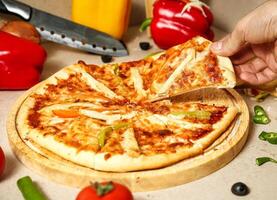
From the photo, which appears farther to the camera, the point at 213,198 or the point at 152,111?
the point at 152,111

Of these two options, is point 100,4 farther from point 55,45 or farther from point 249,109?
point 249,109

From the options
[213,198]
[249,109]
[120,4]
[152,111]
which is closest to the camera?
[213,198]

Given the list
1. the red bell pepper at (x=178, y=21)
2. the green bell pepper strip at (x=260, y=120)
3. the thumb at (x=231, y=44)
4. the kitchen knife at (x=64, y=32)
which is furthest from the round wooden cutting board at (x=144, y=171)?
the red bell pepper at (x=178, y=21)

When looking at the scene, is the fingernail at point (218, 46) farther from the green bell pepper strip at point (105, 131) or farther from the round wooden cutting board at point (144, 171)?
the green bell pepper strip at point (105, 131)

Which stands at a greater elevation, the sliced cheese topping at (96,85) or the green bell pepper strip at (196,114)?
A: the green bell pepper strip at (196,114)

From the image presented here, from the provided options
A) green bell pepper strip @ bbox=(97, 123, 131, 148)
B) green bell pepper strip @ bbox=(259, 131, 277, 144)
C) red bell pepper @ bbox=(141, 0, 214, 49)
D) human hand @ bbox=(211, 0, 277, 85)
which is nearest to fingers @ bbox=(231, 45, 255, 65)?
human hand @ bbox=(211, 0, 277, 85)

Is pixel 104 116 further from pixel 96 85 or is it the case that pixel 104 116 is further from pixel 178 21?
pixel 178 21

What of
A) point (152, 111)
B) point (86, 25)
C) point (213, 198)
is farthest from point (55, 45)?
point (213, 198)
